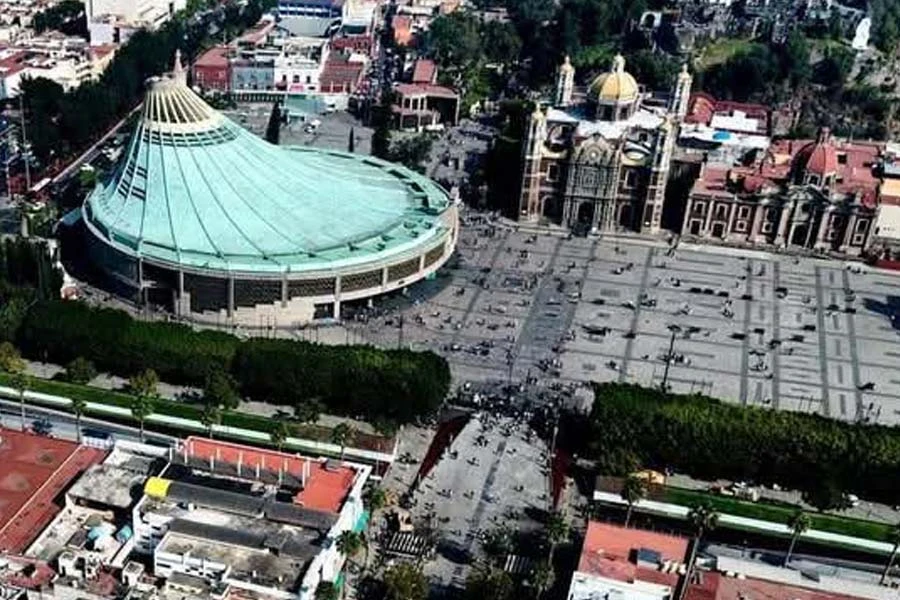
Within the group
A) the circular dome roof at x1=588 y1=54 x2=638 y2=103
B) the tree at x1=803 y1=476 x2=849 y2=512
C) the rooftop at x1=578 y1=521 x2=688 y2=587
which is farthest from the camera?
the circular dome roof at x1=588 y1=54 x2=638 y2=103

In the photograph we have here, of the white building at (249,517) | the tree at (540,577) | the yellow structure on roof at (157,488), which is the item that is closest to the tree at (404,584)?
the white building at (249,517)

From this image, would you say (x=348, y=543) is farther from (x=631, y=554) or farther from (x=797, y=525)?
(x=797, y=525)

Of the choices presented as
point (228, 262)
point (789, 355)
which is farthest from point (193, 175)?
point (789, 355)

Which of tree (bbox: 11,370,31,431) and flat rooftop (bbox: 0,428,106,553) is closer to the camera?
flat rooftop (bbox: 0,428,106,553)

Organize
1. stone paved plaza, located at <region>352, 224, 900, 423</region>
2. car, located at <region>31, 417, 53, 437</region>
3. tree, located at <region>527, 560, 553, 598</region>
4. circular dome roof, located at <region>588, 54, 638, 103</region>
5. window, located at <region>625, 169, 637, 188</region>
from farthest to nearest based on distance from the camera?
circular dome roof, located at <region>588, 54, 638, 103</region>, window, located at <region>625, 169, 637, 188</region>, stone paved plaza, located at <region>352, 224, 900, 423</region>, car, located at <region>31, 417, 53, 437</region>, tree, located at <region>527, 560, 553, 598</region>

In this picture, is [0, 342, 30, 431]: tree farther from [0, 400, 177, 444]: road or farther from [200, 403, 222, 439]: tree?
[200, 403, 222, 439]: tree

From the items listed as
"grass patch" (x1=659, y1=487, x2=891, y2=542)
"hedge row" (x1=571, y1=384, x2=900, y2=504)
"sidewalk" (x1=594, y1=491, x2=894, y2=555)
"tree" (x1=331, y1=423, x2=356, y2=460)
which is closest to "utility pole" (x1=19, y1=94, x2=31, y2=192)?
"tree" (x1=331, y1=423, x2=356, y2=460)

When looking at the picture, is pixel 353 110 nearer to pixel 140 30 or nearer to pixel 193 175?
pixel 140 30

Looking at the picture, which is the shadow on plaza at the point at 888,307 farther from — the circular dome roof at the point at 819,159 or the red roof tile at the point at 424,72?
the red roof tile at the point at 424,72
